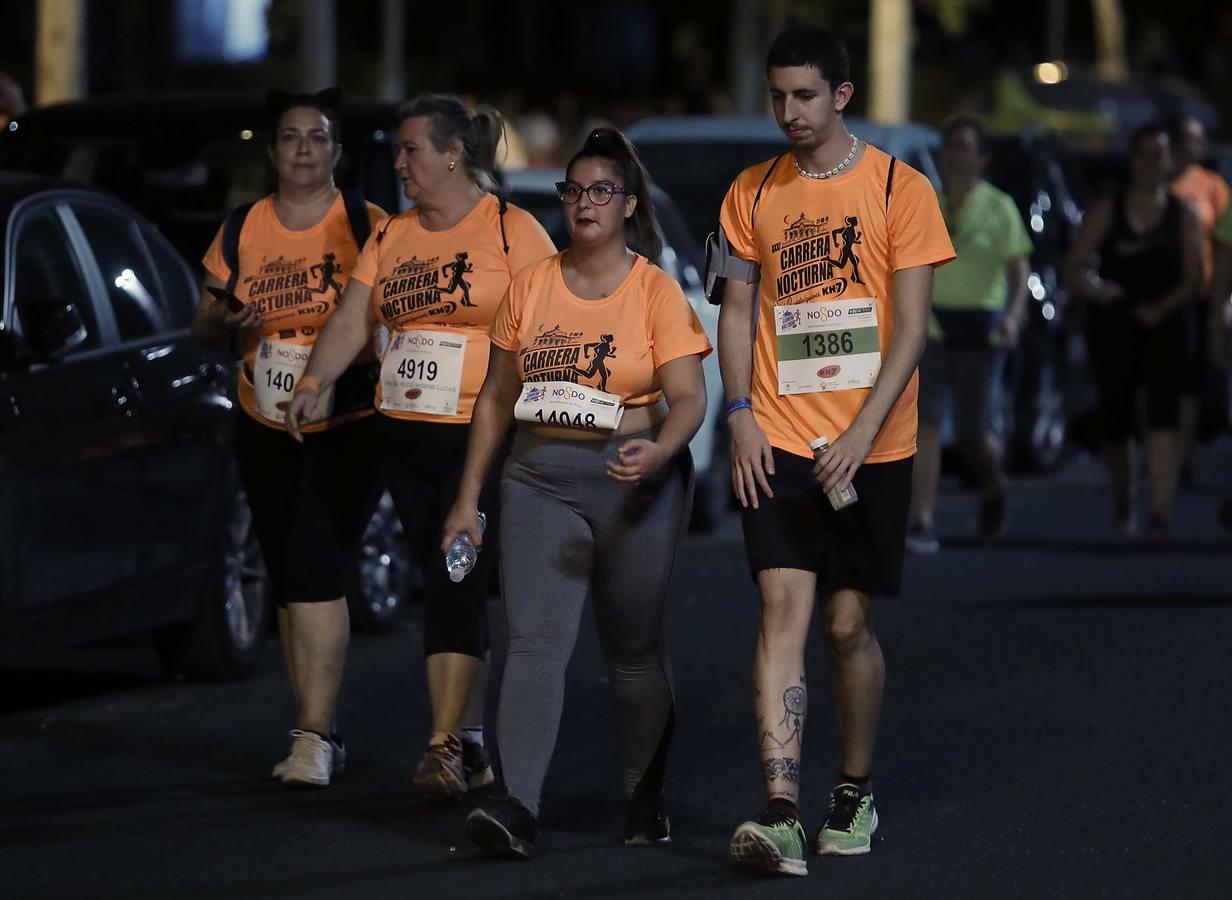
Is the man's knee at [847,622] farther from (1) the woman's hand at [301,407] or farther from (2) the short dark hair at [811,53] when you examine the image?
(1) the woman's hand at [301,407]

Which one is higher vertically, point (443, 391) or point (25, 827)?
point (443, 391)

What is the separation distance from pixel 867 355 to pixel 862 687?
85 cm

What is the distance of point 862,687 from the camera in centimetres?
690

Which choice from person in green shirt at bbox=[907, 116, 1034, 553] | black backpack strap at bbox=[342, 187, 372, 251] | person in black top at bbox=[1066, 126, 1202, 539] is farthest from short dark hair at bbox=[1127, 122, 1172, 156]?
black backpack strap at bbox=[342, 187, 372, 251]

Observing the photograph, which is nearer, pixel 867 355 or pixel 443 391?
pixel 867 355

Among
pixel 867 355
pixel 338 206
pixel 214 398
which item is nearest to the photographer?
pixel 867 355

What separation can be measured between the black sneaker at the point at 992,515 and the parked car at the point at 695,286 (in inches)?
51.1

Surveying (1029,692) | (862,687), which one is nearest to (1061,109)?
(1029,692)

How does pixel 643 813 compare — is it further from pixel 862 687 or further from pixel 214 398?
pixel 214 398

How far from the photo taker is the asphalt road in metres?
6.59

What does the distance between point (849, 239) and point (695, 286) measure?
6297 mm

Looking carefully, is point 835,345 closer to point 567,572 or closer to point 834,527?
point 834,527

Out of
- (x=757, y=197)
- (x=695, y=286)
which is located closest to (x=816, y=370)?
(x=757, y=197)

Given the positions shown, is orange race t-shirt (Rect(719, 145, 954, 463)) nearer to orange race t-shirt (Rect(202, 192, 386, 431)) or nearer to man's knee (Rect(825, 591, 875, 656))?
man's knee (Rect(825, 591, 875, 656))
